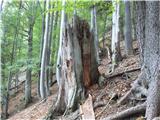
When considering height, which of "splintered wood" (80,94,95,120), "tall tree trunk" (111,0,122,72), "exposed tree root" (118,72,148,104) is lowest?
"splintered wood" (80,94,95,120)

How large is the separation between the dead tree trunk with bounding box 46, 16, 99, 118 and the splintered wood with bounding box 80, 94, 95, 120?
0.40 meters

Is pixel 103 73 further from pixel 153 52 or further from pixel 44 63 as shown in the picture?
pixel 44 63

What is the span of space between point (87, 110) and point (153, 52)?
307cm

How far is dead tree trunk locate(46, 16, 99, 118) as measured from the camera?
891 centimetres

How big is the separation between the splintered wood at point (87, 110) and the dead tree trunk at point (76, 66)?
0.40 m

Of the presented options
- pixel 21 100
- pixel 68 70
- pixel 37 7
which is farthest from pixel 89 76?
pixel 21 100

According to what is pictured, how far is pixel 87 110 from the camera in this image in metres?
8.02

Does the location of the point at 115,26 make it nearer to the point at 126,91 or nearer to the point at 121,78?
the point at 121,78

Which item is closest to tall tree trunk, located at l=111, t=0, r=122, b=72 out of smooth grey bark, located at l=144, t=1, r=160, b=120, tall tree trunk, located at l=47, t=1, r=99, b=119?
tall tree trunk, located at l=47, t=1, r=99, b=119

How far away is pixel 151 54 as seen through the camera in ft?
18.9

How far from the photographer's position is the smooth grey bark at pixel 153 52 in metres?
5.50

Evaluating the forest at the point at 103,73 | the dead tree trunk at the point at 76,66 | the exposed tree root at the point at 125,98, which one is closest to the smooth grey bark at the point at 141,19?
the forest at the point at 103,73

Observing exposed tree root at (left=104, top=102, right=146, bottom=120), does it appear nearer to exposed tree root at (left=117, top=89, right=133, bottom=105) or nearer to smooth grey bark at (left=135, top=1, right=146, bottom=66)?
exposed tree root at (left=117, top=89, right=133, bottom=105)

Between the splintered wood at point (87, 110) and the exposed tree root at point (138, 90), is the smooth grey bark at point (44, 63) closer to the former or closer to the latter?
the splintered wood at point (87, 110)
